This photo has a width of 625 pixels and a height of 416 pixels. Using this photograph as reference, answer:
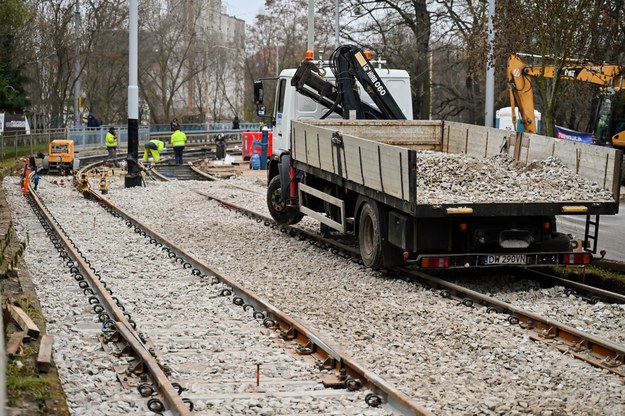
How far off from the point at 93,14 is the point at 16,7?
77.4ft

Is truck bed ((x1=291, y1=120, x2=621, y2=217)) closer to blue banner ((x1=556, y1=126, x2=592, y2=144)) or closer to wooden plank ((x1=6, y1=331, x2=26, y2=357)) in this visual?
wooden plank ((x1=6, y1=331, x2=26, y2=357))

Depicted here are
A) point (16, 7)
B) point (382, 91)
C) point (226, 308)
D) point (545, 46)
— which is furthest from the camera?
A: point (16, 7)

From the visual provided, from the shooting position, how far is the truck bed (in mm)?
12508

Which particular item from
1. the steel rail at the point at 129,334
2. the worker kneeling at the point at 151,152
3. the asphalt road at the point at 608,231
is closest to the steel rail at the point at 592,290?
the asphalt road at the point at 608,231

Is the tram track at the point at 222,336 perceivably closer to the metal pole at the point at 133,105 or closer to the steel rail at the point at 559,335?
the steel rail at the point at 559,335

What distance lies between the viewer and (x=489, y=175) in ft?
43.9

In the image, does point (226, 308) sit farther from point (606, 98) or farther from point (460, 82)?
point (460, 82)

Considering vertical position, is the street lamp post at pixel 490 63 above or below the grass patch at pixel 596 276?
above

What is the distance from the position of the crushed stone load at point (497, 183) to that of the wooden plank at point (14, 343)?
538cm

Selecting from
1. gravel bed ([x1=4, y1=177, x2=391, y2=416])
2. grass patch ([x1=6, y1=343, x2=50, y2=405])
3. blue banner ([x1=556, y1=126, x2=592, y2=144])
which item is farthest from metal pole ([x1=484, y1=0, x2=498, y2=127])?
grass patch ([x1=6, y1=343, x2=50, y2=405])

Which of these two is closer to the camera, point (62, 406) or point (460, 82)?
point (62, 406)

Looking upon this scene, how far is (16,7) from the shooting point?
41.1 meters

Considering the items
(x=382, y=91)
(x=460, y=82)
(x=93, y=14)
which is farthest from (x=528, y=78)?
(x=93, y=14)

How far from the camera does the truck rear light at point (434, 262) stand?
506 inches
